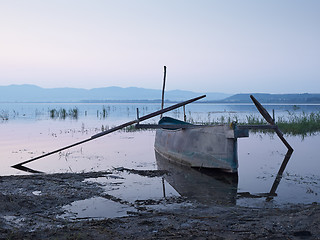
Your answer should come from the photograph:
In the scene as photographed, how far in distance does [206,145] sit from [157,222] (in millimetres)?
5425

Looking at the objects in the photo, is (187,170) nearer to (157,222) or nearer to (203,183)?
(203,183)

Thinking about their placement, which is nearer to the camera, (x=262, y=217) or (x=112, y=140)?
(x=262, y=217)

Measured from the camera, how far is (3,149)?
15.1 m

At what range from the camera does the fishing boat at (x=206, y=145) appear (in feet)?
32.2

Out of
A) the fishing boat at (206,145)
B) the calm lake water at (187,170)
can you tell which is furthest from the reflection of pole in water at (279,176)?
the fishing boat at (206,145)

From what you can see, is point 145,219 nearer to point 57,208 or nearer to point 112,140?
point 57,208

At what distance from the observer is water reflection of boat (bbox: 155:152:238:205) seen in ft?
24.6

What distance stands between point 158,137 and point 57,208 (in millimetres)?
8294

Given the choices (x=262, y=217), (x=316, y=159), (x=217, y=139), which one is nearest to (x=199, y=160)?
(x=217, y=139)

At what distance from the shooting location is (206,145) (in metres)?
10.5

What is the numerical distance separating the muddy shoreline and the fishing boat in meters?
3.09

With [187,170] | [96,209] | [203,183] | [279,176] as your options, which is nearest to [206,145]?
[187,170]

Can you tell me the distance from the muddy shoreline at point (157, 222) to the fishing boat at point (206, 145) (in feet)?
10.1

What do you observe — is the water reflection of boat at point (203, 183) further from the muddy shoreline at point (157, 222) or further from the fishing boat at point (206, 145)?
the muddy shoreline at point (157, 222)
